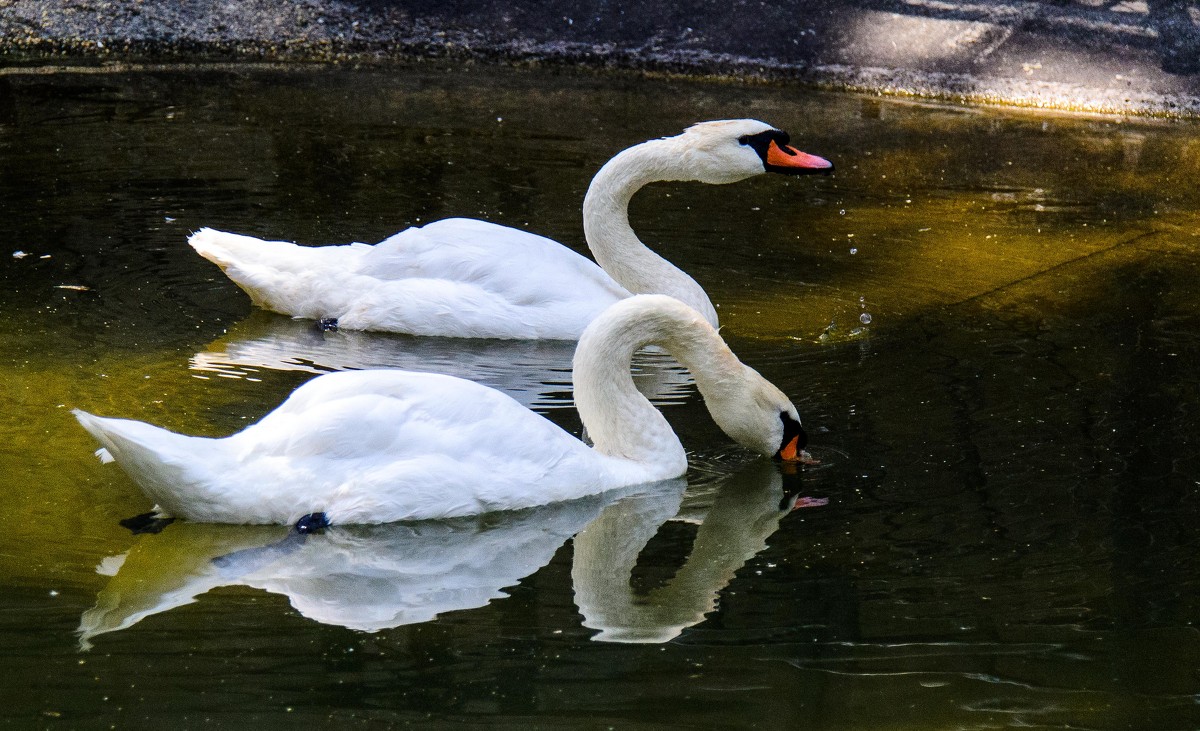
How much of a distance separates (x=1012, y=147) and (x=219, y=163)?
6227mm

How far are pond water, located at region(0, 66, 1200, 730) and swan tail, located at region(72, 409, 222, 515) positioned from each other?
21 centimetres

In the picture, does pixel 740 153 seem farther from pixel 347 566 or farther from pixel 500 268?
pixel 347 566

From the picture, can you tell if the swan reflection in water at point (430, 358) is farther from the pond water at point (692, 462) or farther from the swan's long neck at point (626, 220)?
the swan's long neck at point (626, 220)

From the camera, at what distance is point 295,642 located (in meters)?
4.49

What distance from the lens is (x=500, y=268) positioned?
7.98m

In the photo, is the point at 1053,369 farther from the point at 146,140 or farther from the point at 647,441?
the point at 146,140

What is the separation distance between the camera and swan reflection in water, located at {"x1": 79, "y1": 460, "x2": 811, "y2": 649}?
479 centimetres

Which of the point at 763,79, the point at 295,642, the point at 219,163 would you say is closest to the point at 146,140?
the point at 219,163

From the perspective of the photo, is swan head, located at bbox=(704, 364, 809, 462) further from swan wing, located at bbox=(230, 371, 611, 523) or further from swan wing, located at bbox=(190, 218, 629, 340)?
swan wing, located at bbox=(190, 218, 629, 340)

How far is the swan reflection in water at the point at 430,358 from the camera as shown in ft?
23.8

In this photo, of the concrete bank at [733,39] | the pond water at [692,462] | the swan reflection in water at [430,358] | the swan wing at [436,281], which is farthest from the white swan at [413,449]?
the concrete bank at [733,39]

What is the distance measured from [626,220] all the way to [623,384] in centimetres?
238

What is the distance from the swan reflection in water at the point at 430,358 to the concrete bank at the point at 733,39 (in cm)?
730

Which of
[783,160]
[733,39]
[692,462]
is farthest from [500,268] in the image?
[733,39]
